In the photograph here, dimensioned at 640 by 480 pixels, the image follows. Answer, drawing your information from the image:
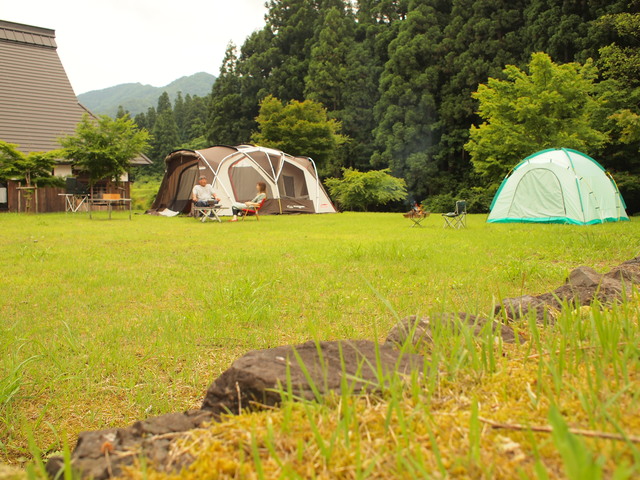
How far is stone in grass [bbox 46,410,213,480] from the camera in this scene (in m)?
0.80

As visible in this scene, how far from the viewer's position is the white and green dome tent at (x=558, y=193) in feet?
36.1

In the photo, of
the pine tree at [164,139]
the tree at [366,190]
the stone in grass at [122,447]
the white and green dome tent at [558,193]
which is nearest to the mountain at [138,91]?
the pine tree at [164,139]

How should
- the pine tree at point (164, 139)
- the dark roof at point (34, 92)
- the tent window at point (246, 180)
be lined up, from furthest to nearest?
the pine tree at point (164, 139), the dark roof at point (34, 92), the tent window at point (246, 180)

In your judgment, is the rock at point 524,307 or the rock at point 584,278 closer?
the rock at point 524,307

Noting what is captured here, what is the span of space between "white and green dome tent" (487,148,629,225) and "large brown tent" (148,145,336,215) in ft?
24.6

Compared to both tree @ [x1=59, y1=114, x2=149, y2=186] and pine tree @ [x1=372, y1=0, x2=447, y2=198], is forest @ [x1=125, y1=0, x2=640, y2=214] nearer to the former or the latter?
pine tree @ [x1=372, y1=0, x2=447, y2=198]

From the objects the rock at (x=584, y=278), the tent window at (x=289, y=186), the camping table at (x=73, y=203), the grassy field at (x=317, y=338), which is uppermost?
the tent window at (x=289, y=186)

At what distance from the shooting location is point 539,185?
11.7m

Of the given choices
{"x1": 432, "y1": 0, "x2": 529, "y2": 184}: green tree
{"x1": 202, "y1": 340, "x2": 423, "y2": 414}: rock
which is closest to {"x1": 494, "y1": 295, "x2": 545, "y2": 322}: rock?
{"x1": 202, "y1": 340, "x2": 423, "y2": 414}: rock

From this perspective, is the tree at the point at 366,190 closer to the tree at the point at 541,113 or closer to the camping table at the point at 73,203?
the tree at the point at 541,113

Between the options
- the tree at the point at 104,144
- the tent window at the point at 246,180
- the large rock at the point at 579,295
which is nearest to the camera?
the large rock at the point at 579,295

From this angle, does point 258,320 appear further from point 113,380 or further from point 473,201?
point 473,201

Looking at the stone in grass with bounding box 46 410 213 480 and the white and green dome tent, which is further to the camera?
the white and green dome tent

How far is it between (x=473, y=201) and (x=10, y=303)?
22.3 metres
